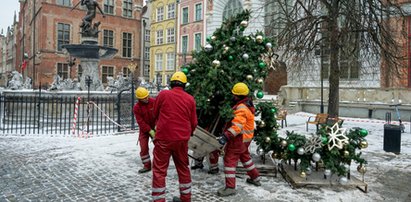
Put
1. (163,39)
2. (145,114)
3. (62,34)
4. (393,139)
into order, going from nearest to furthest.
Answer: (145,114)
(393,139)
(62,34)
(163,39)

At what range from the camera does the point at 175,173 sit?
6.64m

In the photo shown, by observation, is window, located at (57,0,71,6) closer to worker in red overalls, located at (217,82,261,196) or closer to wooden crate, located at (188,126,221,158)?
wooden crate, located at (188,126,221,158)

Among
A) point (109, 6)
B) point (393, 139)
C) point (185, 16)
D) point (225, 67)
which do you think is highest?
point (109, 6)

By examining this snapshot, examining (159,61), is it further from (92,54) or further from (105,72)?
(92,54)

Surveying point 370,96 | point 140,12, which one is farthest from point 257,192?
point 140,12

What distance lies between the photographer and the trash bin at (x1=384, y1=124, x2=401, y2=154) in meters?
9.02

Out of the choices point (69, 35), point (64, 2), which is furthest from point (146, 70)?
point (64, 2)

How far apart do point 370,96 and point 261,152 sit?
15.4m

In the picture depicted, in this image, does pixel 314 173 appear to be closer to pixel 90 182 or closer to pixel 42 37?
pixel 90 182

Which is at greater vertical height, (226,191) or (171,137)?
(171,137)

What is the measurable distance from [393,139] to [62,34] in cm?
4125

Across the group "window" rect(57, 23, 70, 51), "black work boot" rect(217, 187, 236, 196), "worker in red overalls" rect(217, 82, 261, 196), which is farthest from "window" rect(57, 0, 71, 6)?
"black work boot" rect(217, 187, 236, 196)

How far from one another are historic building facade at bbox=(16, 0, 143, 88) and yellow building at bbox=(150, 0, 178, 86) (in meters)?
3.73

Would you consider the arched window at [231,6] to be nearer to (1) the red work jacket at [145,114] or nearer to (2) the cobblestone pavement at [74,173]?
(2) the cobblestone pavement at [74,173]
